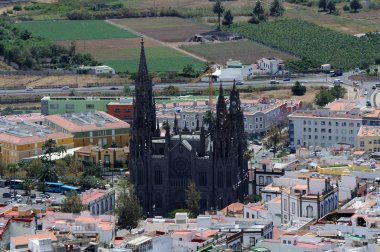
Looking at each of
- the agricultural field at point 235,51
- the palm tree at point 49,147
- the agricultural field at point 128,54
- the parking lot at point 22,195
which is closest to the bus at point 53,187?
the parking lot at point 22,195

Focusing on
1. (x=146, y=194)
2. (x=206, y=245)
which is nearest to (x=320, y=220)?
(x=206, y=245)

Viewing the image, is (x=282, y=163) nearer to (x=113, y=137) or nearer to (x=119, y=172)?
(x=119, y=172)

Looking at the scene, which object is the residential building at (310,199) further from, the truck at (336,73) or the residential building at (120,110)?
the truck at (336,73)

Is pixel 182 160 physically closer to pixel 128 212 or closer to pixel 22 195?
pixel 128 212

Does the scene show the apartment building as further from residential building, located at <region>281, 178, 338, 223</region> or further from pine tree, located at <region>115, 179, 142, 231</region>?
residential building, located at <region>281, 178, 338, 223</region>

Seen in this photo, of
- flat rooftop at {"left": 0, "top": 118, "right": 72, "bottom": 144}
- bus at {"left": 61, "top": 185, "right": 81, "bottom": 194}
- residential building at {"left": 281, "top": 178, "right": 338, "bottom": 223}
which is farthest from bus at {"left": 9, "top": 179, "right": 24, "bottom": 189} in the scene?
residential building at {"left": 281, "top": 178, "right": 338, "bottom": 223}
